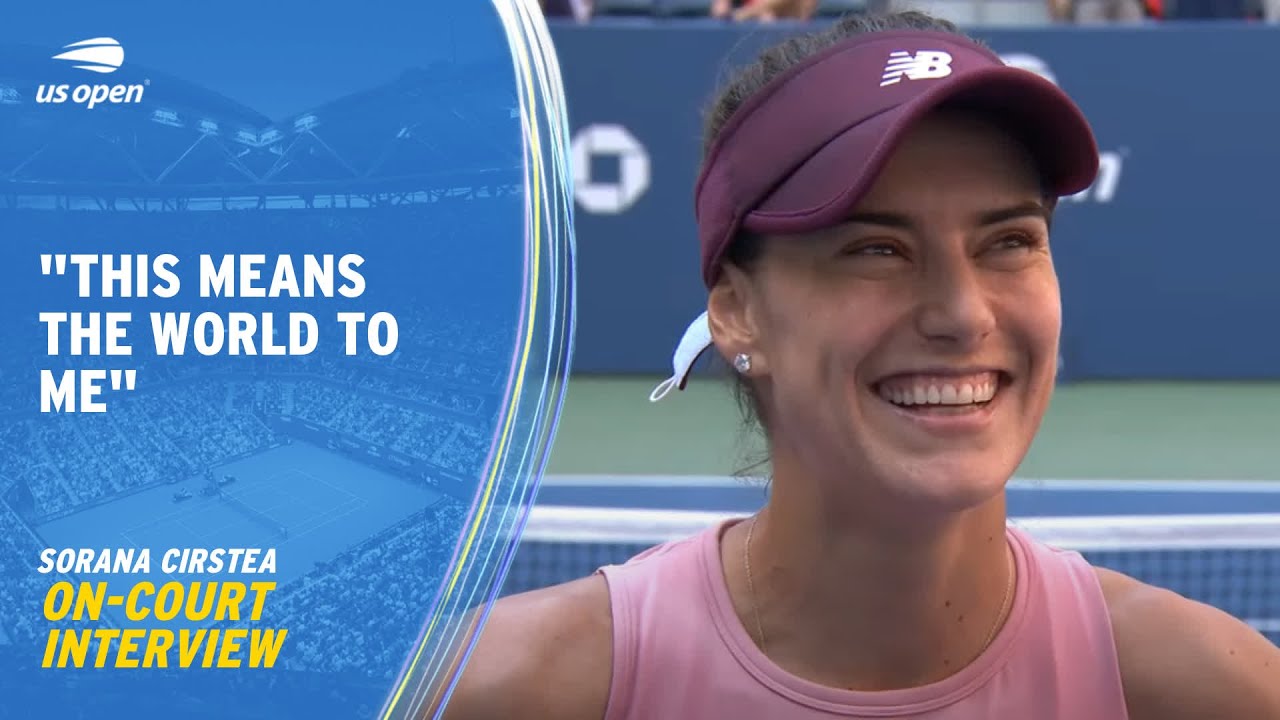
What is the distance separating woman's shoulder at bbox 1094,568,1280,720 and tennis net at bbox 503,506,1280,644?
1.38 meters

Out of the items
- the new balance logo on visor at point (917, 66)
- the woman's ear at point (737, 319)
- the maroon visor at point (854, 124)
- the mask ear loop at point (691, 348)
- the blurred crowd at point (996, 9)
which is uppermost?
the blurred crowd at point (996, 9)

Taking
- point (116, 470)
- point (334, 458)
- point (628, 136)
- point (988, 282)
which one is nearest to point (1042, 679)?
point (988, 282)

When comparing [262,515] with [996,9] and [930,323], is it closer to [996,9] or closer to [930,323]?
[930,323]

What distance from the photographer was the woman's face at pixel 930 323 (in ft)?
4.38

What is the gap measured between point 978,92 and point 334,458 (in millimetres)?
558

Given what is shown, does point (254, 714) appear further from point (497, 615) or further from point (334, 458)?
point (497, 615)

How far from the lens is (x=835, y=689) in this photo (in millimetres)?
1521

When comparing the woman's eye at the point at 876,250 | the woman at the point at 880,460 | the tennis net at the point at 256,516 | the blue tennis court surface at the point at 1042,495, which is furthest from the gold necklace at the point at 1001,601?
the blue tennis court surface at the point at 1042,495

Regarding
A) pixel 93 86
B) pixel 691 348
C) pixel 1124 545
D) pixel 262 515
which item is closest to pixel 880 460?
pixel 691 348

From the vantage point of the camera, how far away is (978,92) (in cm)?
135

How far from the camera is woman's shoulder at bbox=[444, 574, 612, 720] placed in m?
1.58

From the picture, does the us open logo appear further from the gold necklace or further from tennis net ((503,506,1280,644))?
tennis net ((503,506,1280,644))

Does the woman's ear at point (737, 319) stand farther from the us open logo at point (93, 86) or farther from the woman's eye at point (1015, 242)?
the us open logo at point (93, 86)
